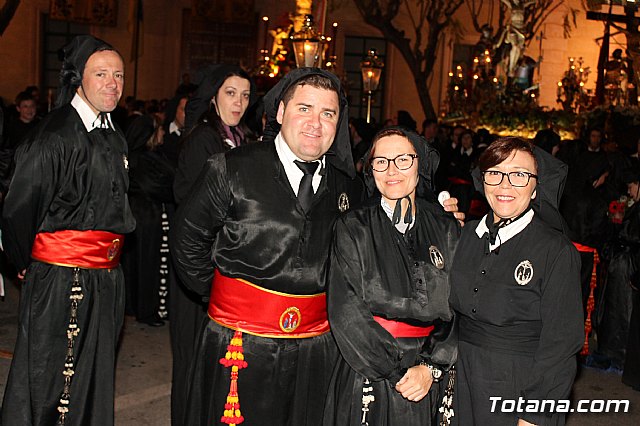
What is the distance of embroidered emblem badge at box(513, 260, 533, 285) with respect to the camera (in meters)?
3.48

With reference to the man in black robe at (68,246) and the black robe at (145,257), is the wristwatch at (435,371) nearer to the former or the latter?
the man in black robe at (68,246)

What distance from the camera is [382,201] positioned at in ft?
11.9

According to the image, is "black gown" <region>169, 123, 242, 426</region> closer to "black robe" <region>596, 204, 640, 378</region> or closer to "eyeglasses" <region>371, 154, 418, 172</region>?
"eyeglasses" <region>371, 154, 418, 172</region>

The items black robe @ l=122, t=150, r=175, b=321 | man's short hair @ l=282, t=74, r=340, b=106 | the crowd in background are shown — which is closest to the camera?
man's short hair @ l=282, t=74, r=340, b=106

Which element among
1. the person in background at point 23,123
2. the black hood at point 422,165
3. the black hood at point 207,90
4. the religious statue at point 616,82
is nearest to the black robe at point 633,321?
the black hood at point 207,90

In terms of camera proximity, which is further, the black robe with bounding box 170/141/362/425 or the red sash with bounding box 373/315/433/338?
the black robe with bounding box 170/141/362/425

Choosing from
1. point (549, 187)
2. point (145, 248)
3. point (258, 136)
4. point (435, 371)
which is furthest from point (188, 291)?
point (145, 248)

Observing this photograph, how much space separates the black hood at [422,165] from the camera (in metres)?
3.59

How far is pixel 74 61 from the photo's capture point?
4.55 m

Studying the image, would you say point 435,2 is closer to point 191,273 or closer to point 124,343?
point 124,343

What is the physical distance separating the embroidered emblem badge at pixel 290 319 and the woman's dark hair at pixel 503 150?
105cm

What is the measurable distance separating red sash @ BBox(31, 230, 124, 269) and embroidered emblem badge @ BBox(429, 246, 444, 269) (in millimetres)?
1908

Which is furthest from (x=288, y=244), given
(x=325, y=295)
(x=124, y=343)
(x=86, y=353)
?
(x=124, y=343)

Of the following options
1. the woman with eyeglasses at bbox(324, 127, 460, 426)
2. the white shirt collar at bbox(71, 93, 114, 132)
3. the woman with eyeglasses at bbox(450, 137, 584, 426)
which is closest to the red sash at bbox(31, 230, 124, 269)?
the white shirt collar at bbox(71, 93, 114, 132)
